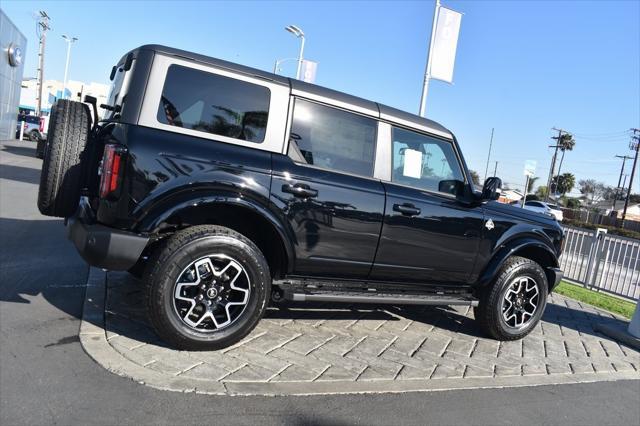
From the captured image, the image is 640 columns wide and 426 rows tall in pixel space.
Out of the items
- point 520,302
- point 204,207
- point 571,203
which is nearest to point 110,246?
point 204,207

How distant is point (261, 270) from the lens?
3.81 m

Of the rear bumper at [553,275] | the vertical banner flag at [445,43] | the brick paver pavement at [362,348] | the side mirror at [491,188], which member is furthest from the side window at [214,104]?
the vertical banner flag at [445,43]

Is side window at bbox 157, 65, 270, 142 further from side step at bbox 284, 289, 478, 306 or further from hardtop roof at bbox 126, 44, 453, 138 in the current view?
side step at bbox 284, 289, 478, 306

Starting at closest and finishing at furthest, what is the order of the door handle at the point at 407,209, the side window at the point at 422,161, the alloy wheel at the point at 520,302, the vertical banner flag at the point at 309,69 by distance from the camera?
1. the door handle at the point at 407,209
2. the side window at the point at 422,161
3. the alloy wheel at the point at 520,302
4. the vertical banner flag at the point at 309,69

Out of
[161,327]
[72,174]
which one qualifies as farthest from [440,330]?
[72,174]

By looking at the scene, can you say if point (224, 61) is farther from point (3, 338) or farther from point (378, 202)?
point (3, 338)

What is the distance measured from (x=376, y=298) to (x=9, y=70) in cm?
3247

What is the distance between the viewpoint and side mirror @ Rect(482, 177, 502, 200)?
488 cm

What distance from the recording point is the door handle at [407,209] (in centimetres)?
438

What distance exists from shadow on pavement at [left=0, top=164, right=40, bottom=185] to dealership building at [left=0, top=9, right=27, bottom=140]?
45.5ft

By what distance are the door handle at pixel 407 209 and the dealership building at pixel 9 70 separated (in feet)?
93.0

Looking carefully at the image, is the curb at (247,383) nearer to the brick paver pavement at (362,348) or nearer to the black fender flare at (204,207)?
the brick paver pavement at (362,348)

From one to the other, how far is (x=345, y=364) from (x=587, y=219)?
60.4 meters

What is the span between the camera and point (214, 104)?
383 cm
